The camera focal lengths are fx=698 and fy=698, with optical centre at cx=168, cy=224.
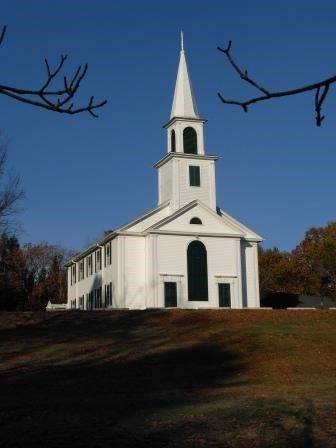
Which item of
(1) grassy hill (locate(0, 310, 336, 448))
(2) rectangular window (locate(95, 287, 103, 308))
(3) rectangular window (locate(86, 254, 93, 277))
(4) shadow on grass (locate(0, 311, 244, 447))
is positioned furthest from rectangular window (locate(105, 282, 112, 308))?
(4) shadow on grass (locate(0, 311, 244, 447))

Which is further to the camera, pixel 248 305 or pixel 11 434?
pixel 248 305

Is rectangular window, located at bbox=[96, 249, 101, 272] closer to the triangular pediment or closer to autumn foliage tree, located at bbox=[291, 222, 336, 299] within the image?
the triangular pediment

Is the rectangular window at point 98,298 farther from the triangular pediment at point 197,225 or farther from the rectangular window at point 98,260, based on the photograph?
the triangular pediment at point 197,225

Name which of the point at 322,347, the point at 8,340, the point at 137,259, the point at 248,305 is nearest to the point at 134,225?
the point at 137,259

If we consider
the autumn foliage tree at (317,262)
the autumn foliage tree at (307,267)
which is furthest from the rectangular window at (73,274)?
the autumn foliage tree at (317,262)

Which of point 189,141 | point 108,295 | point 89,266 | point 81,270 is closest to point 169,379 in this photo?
point 108,295

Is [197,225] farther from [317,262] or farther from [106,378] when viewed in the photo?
[317,262]

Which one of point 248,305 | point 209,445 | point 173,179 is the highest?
point 173,179

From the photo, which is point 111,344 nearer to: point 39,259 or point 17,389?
point 17,389

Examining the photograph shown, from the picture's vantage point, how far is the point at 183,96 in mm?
50188

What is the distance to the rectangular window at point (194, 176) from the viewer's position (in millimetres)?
47500

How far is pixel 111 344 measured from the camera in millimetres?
27875

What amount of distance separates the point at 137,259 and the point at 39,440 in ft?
110

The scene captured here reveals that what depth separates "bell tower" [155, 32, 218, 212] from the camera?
47000 millimetres
